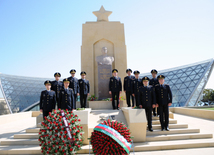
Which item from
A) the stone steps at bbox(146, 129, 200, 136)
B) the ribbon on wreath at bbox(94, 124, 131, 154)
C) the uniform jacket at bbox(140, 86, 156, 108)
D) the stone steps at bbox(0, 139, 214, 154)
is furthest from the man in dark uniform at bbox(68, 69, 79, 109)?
the ribbon on wreath at bbox(94, 124, 131, 154)

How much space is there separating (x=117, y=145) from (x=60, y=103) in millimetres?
3082

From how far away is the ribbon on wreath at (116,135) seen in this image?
10.9 ft

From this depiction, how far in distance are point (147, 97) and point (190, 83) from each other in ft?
87.6

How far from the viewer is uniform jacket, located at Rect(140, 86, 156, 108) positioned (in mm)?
5484

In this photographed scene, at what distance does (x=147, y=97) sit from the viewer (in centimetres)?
552

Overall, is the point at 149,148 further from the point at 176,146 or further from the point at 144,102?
the point at 144,102

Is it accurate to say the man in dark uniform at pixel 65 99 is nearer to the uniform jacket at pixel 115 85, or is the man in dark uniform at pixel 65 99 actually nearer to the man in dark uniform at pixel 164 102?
the uniform jacket at pixel 115 85

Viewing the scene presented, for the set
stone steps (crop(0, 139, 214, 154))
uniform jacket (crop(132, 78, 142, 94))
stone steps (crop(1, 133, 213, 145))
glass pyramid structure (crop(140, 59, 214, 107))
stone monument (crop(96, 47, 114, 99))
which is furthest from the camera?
glass pyramid structure (crop(140, 59, 214, 107))

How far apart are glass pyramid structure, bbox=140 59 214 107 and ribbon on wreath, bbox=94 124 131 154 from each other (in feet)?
87.2

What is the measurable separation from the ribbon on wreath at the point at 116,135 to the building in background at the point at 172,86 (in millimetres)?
26588

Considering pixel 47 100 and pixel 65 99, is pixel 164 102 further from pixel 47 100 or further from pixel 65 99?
pixel 47 100

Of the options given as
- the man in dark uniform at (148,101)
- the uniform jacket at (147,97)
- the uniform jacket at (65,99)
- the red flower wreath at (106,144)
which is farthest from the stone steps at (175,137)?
the uniform jacket at (65,99)

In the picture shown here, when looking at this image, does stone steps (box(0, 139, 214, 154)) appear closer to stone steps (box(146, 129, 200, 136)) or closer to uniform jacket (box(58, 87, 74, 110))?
stone steps (box(146, 129, 200, 136))

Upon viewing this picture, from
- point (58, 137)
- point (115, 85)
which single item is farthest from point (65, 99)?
point (115, 85)
